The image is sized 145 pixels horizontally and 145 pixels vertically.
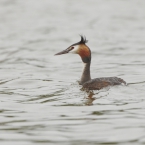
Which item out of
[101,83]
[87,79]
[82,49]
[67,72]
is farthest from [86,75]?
[67,72]

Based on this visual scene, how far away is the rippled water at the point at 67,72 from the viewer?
11975 millimetres

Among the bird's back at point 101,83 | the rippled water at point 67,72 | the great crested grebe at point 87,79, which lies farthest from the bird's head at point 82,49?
the bird's back at point 101,83

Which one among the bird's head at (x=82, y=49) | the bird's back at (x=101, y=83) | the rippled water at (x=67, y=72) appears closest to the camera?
the rippled water at (x=67, y=72)

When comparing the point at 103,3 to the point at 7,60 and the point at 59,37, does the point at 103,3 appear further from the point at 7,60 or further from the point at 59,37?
the point at 7,60

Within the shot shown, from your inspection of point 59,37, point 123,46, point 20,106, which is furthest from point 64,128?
point 59,37

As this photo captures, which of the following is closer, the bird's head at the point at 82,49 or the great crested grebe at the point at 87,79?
the great crested grebe at the point at 87,79

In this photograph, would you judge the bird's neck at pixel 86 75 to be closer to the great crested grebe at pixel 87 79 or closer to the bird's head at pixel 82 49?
the great crested grebe at pixel 87 79

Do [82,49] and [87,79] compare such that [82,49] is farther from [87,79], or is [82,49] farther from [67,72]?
[67,72]

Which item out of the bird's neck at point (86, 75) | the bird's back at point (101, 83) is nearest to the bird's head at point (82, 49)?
the bird's neck at point (86, 75)

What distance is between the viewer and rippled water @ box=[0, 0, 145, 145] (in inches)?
471

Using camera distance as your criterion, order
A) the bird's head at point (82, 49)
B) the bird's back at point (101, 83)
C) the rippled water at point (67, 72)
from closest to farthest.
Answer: the rippled water at point (67, 72), the bird's back at point (101, 83), the bird's head at point (82, 49)

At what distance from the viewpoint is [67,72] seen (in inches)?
800

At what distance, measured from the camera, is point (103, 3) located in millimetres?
35125

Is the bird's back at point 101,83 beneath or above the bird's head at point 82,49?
beneath
